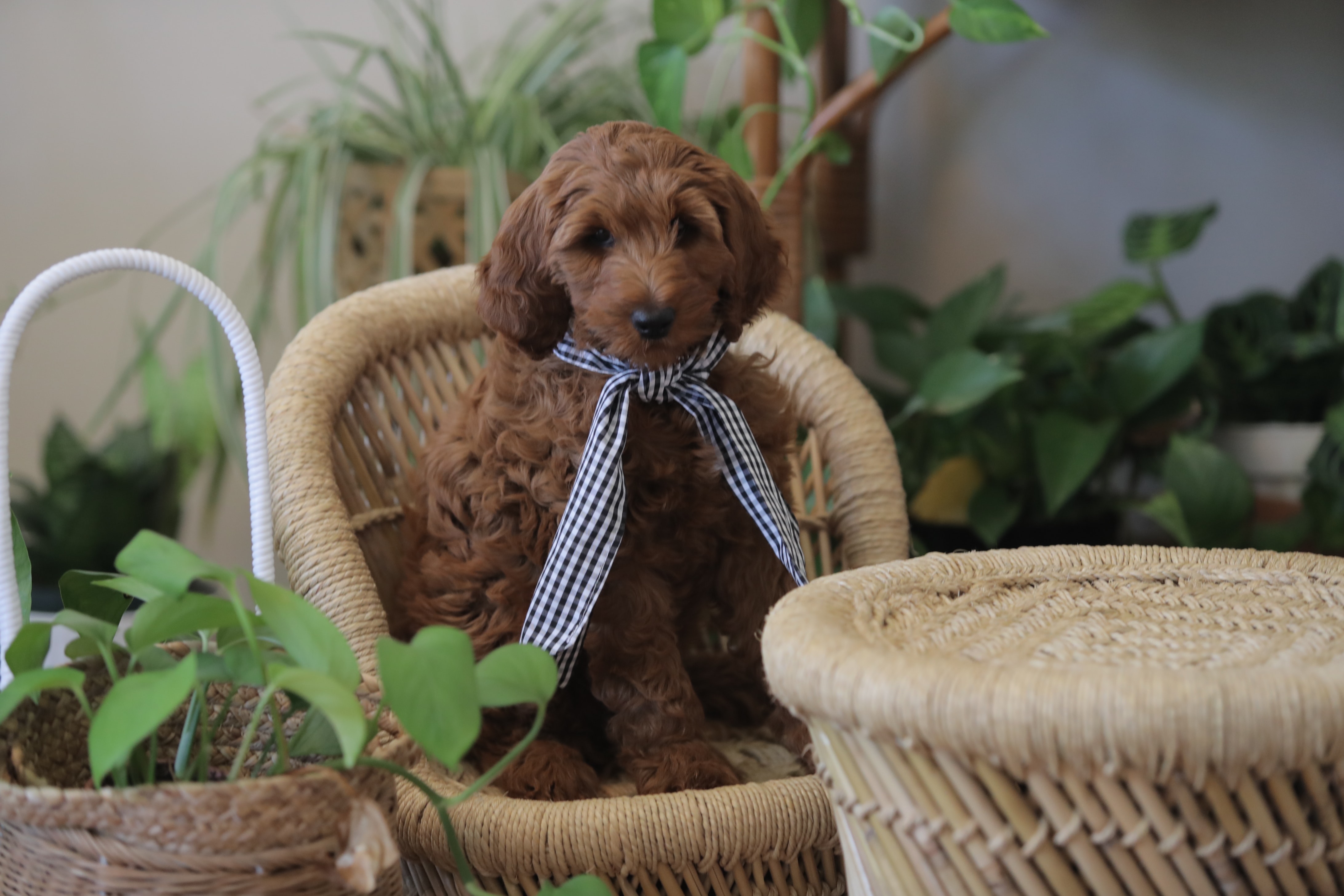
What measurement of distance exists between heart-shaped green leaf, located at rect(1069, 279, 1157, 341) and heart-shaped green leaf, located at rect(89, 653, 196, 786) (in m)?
1.82

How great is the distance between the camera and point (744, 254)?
40.0 inches

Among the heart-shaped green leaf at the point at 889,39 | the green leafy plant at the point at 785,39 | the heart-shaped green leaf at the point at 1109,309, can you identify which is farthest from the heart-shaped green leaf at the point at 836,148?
the heart-shaped green leaf at the point at 1109,309

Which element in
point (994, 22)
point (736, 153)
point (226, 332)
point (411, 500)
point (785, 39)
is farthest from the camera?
point (785, 39)

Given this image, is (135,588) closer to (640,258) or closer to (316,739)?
(316,739)

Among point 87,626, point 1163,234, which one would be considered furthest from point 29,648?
point 1163,234

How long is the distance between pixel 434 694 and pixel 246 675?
16 cm

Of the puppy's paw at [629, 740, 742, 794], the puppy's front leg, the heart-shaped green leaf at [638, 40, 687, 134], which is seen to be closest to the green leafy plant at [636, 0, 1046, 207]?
the heart-shaped green leaf at [638, 40, 687, 134]

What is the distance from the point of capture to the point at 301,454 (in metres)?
1.17

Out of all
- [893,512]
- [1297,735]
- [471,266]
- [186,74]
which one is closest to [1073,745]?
[1297,735]

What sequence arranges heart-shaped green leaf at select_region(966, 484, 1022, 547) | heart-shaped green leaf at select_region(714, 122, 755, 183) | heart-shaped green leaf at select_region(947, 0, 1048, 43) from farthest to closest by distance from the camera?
heart-shaped green leaf at select_region(966, 484, 1022, 547) → heart-shaped green leaf at select_region(714, 122, 755, 183) → heart-shaped green leaf at select_region(947, 0, 1048, 43)

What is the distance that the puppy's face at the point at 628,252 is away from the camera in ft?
3.05

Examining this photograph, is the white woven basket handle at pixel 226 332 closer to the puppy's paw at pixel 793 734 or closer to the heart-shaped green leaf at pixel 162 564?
the heart-shaped green leaf at pixel 162 564

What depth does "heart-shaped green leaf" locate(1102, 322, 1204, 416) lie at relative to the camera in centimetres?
199

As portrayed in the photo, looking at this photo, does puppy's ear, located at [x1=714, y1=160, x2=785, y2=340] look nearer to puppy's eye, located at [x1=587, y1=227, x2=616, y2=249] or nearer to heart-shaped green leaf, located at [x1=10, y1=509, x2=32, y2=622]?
puppy's eye, located at [x1=587, y1=227, x2=616, y2=249]
